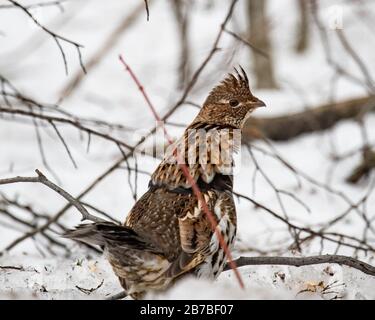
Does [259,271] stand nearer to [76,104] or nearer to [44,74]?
[76,104]

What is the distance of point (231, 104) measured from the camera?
3262 millimetres

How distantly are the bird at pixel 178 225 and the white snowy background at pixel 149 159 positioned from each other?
0.11 metres

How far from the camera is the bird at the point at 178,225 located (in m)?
2.65

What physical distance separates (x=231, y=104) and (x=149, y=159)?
4.38m

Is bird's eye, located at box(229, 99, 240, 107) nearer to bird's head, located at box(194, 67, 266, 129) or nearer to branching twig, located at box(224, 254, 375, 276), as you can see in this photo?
bird's head, located at box(194, 67, 266, 129)

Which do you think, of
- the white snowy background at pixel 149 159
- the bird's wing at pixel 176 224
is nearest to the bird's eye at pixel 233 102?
the bird's wing at pixel 176 224

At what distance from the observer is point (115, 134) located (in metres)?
8.22

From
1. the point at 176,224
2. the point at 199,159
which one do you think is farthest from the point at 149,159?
the point at 176,224

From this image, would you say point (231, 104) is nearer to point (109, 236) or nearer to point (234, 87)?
point (234, 87)
